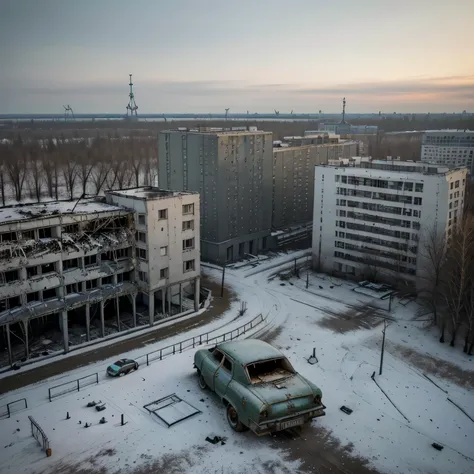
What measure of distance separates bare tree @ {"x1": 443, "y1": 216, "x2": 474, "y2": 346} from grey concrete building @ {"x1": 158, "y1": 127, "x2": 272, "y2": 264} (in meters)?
26.5

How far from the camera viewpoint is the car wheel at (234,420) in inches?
849

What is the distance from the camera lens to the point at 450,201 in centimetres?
4469

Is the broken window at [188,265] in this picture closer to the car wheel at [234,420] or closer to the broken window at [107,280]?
the broken window at [107,280]

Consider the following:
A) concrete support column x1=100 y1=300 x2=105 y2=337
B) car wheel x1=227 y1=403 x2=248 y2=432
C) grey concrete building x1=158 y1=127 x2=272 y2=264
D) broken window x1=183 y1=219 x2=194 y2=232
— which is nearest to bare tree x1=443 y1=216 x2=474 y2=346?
car wheel x1=227 y1=403 x2=248 y2=432

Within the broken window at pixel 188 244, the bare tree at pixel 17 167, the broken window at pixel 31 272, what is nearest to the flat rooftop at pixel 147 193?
the broken window at pixel 188 244

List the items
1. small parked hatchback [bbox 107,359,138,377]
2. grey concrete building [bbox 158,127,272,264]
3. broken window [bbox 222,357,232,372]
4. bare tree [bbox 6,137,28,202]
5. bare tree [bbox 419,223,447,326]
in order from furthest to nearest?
bare tree [bbox 6,137,28,202] → grey concrete building [bbox 158,127,272,264] → bare tree [bbox 419,223,447,326] → small parked hatchback [bbox 107,359,138,377] → broken window [bbox 222,357,232,372]

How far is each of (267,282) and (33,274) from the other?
2481cm

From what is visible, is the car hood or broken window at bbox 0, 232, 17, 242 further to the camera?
broken window at bbox 0, 232, 17, 242

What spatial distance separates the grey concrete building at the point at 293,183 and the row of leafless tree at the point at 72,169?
28.9 metres

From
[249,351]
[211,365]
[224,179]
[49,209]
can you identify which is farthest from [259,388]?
[224,179]

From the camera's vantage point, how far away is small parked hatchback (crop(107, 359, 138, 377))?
94.3 feet

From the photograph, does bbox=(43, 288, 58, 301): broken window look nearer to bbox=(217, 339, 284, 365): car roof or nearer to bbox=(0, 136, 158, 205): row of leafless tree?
bbox=(217, 339, 284, 365): car roof

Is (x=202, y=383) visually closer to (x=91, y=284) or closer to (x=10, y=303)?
(x=91, y=284)

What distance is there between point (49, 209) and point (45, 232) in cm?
360
